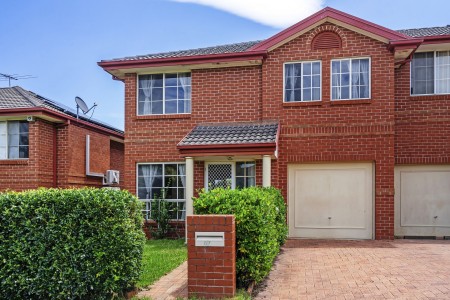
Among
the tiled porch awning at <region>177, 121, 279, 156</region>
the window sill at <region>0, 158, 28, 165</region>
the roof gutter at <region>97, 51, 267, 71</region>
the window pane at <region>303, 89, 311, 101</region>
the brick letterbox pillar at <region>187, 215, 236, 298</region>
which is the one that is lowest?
the brick letterbox pillar at <region>187, 215, 236, 298</region>

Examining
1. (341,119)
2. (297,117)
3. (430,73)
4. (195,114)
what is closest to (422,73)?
(430,73)

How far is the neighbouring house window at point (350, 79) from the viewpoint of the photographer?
11.7 metres

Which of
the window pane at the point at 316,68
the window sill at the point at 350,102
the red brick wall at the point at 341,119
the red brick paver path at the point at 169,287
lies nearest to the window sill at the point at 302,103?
the red brick wall at the point at 341,119

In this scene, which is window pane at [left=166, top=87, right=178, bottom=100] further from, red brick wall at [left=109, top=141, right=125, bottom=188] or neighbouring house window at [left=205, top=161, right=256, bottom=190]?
red brick wall at [left=109, top=141, right=125, bottom=188]

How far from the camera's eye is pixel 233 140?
1101 cm

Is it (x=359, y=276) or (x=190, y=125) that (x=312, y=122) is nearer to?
(x=190, y=125)

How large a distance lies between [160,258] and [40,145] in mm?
8006

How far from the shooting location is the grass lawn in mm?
7117

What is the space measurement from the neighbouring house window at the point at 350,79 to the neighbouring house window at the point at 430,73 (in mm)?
1730

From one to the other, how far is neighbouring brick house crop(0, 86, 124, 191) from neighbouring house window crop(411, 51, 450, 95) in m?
12.1

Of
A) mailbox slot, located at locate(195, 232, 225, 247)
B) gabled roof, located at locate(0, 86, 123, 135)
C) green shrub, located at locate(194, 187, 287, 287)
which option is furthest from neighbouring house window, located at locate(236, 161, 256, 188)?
gabled roof, located at locate(0, 86, 123, 135)

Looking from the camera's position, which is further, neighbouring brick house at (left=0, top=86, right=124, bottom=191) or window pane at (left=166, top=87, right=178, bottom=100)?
neighbouring brick house at (left=0, top=86, right=124, bottom=191)

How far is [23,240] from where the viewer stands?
5.73 meters

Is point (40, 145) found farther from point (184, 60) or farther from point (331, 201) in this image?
point (331, 201)
